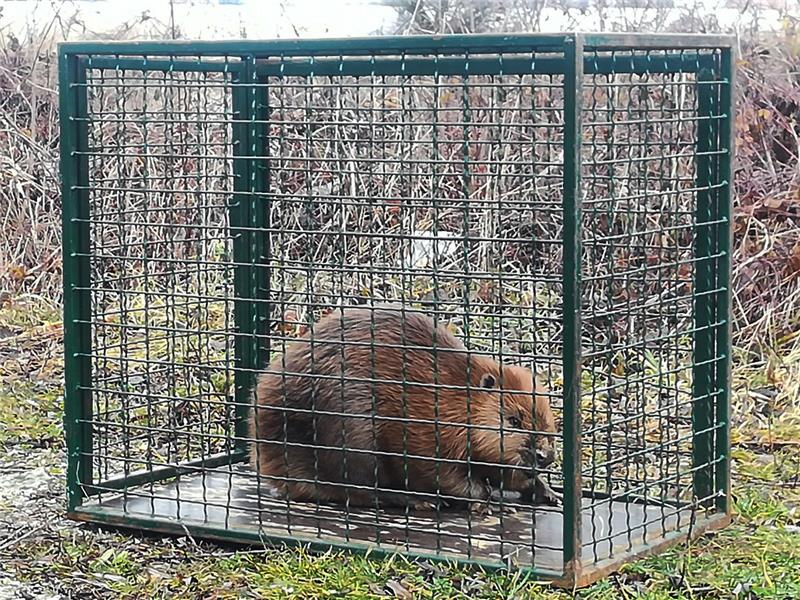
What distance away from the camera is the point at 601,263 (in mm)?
7277

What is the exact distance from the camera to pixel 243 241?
5836 millimetres

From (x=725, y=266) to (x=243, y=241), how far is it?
1.98m

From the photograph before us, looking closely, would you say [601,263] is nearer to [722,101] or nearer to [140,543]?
[722,101]

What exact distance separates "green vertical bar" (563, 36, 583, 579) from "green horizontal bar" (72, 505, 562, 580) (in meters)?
0.17

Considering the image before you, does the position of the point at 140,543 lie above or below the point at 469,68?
below

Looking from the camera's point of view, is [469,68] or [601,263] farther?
[601,263]

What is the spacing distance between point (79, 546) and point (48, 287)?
15.9ft

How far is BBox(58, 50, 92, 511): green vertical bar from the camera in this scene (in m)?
5.18

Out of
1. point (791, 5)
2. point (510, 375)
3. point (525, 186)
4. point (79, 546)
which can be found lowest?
point (79, 546)

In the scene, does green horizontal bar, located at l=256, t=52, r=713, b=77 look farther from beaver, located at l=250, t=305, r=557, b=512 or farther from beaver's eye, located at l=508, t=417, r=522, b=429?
beaver's eye, located at l=508, t=417, r=522, b=429

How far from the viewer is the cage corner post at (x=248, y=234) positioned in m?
5.80

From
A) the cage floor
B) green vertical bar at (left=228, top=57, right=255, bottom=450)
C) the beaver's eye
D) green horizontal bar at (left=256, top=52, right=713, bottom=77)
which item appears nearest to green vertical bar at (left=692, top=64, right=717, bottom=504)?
green horizontal bar at (left=256, top=52, right=713, bottom=77)

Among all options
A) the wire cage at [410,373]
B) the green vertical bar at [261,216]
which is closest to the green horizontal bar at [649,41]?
the wire cage at [410,373]

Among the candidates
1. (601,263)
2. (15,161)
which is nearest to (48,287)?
(15,161)
